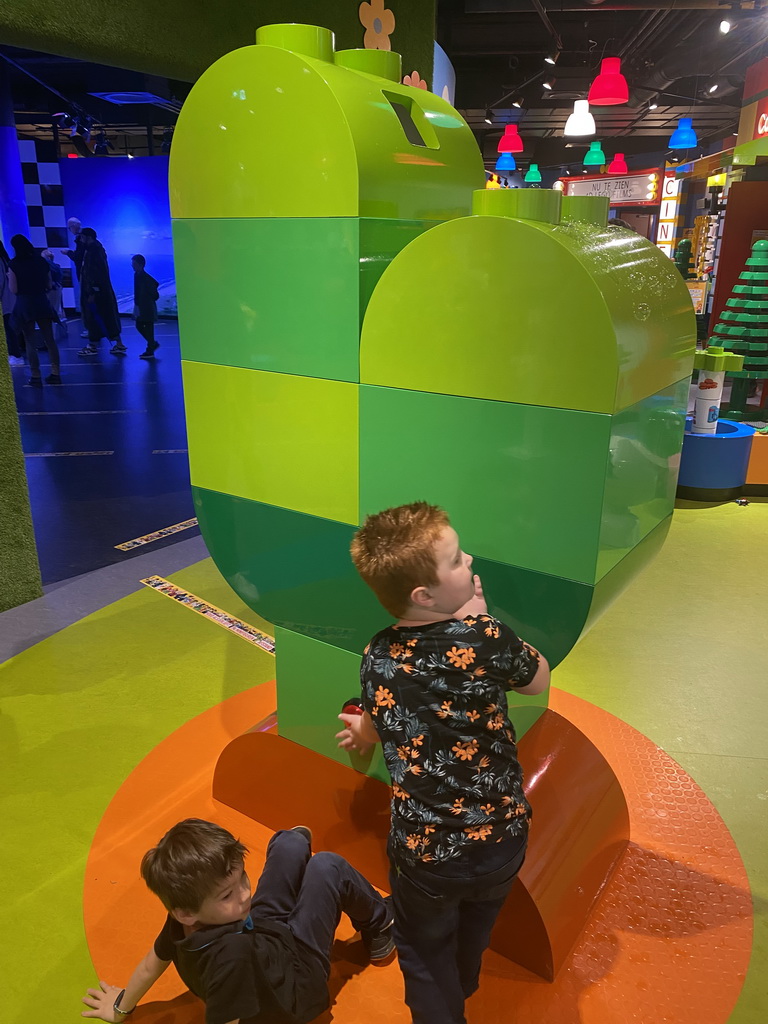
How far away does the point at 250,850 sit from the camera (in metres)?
2.32

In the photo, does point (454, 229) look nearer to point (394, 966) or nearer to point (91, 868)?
point (394, 966)

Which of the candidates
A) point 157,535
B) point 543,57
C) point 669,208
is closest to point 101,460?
point 157,535

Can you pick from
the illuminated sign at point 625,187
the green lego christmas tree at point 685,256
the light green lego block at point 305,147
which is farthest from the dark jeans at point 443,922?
the illuminated sign at point 625,187

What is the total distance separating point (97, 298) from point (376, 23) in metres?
6.67

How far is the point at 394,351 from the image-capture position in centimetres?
183

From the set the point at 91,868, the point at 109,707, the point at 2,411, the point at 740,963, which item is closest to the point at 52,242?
the point at 2,411

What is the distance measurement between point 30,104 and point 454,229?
37.3ft

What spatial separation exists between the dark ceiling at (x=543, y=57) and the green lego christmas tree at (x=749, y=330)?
2.95 meters

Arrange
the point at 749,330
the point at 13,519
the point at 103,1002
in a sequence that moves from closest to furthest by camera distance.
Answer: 1. the point at 103,1002
2. the point at 13,519
3. the point at 749,330

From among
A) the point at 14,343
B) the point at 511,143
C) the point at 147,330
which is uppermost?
the point at 511,143

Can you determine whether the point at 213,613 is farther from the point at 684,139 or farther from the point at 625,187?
the point at 625,187

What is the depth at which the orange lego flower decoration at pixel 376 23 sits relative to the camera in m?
4.54

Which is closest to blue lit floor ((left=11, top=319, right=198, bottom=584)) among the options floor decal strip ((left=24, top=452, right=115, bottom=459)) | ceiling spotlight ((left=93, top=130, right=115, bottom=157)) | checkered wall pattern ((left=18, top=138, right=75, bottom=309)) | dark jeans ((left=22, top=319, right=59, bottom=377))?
floor decal strip ((left=24, top=452, right=115, bottom=459))

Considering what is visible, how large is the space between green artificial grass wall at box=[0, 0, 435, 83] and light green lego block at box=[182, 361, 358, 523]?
171 cm
